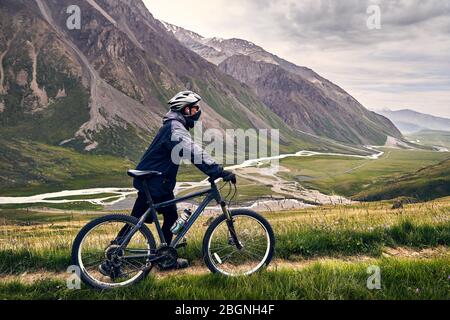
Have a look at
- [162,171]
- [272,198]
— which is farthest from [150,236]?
[272,198]

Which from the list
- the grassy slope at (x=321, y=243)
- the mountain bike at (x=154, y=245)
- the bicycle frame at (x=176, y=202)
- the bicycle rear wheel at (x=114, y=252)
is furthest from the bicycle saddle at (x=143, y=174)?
the grassy slope at (x=321, y=243)

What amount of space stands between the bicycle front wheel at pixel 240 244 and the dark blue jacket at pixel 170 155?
1.13m

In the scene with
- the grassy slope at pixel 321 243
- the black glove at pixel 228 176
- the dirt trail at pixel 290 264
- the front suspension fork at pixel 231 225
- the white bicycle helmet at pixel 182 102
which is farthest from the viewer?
the grassy slope at pixel 321 243

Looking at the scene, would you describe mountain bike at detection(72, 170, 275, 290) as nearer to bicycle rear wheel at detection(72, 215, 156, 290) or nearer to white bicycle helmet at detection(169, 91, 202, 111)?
bicycle rear wheel at detection(72, 215, 156, 290)

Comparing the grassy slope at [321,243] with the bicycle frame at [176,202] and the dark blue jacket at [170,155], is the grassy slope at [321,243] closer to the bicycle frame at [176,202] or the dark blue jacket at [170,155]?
the bicycle frame at [176,202]

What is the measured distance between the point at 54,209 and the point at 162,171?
135680 millimetres

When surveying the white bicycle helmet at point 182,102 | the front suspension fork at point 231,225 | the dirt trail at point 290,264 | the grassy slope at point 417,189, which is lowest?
the grassy slope at point 417,189

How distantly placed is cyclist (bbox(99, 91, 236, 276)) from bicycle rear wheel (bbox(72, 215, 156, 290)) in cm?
63

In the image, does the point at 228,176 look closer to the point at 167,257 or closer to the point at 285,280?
the point at 167,257

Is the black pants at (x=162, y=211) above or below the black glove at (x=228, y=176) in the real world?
below

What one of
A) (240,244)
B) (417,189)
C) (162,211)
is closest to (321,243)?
(240,244)

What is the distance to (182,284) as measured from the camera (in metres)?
5.82

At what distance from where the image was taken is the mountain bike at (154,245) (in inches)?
268

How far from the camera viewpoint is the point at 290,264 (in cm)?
807
